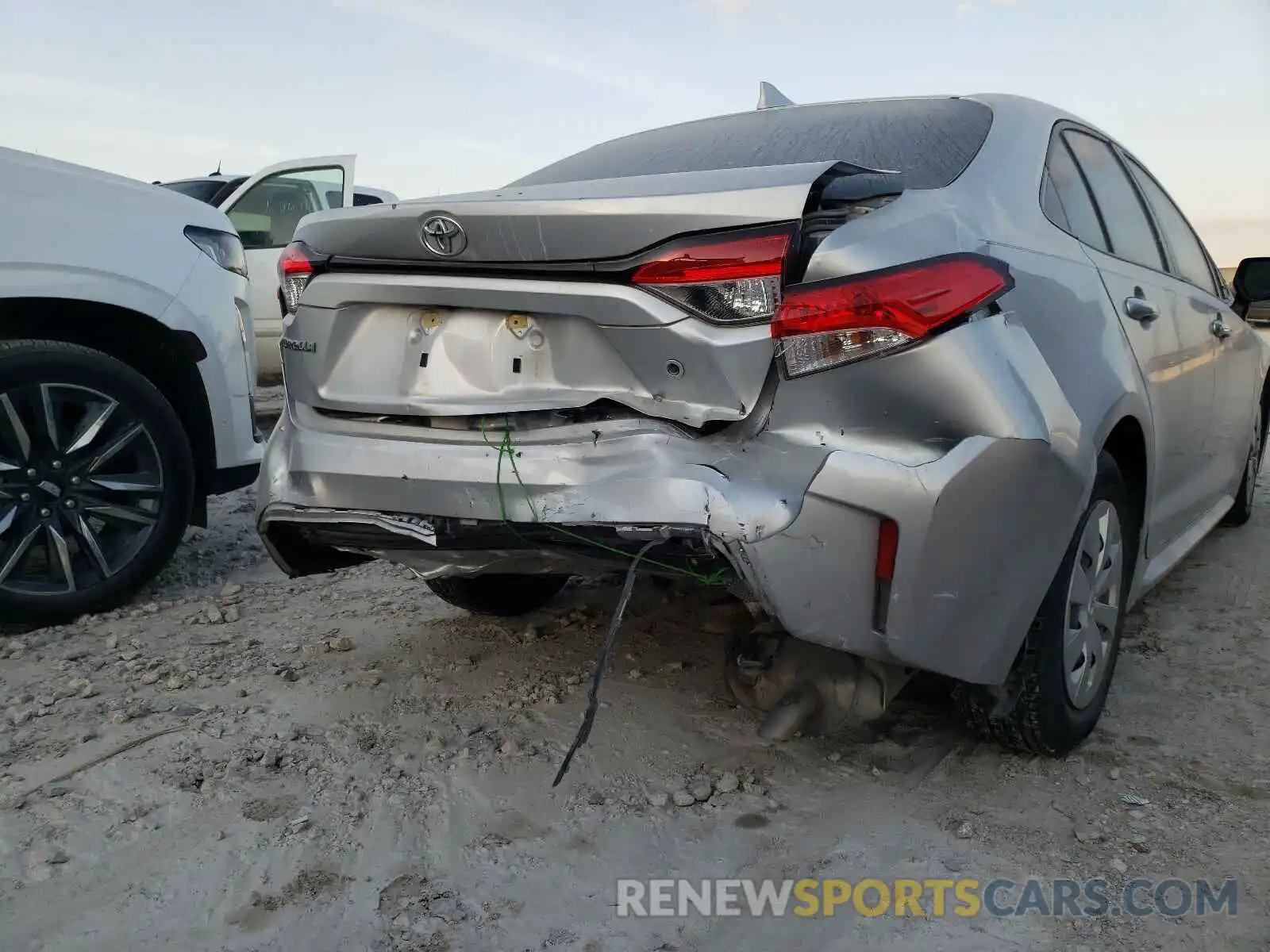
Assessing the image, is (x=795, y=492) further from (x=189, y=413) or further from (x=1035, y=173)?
(x=189, y=413)

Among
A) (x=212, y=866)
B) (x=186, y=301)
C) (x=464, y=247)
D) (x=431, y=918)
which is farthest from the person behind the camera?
(x=186, y=301)

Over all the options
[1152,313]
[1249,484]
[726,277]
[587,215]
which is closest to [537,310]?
[587,215]

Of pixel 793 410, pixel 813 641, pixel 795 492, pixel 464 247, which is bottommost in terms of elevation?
pixel 813 641

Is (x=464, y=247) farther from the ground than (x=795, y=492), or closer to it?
farther from the ground

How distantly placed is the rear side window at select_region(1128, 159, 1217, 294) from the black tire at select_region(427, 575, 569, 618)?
226 cm

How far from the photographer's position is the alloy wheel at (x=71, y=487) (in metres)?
3.47

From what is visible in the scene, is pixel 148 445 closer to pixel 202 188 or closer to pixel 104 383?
pixel 104 383

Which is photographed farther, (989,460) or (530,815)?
(530,815)

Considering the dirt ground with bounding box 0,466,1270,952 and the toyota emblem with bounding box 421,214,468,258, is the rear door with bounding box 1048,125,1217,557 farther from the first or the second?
the toyota emblem with bounding box 421,214,468,258

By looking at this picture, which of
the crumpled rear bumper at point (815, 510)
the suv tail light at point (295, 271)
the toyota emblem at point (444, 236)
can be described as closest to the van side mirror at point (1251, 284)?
the crumpled rear bumper at point (815, 510)

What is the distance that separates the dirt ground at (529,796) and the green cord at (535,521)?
567 millimetres

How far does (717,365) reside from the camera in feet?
6.65

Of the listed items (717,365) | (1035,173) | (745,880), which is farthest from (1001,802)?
(1035,173)

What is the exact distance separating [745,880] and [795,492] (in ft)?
2.51
